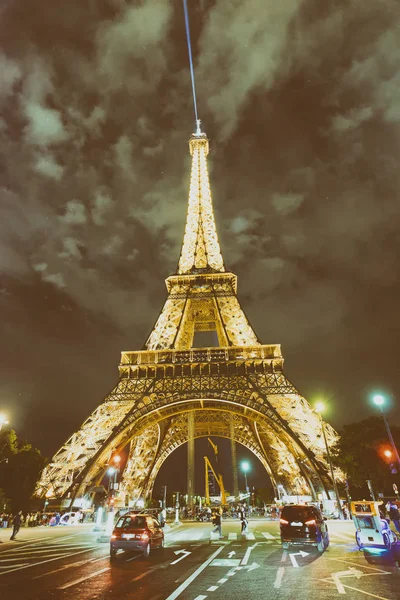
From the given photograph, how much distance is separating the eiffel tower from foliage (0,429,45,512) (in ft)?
48.5

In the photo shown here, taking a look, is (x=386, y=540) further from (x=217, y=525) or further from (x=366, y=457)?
(x=366, y=457)

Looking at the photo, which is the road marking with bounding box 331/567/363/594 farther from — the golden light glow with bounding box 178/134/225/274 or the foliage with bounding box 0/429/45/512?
the foliage with bounding box 0/429/45/512

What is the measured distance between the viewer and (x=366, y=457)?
3816 centimetres

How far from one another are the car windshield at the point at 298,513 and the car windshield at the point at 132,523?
547cm

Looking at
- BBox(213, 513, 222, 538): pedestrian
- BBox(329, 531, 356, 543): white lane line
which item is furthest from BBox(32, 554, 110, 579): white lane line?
BBox(329, 531, 356, 543): white lane line

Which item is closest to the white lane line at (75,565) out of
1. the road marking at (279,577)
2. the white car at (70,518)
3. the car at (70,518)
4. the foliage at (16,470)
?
the road marking at (279,577)

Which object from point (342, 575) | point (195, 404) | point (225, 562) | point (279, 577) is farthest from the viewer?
point (195, 404)

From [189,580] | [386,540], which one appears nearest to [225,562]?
[189,580]

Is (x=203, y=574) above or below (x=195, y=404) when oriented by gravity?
below

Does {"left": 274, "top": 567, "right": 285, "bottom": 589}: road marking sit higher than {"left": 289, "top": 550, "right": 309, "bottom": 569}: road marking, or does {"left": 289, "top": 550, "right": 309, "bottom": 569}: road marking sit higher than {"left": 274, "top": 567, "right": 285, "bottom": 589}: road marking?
{"left": 289, "top": 550, "right": 309, "bottom": 569}: road marking

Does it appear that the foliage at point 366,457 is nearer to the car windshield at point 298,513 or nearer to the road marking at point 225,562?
the car windshield at point 298,513

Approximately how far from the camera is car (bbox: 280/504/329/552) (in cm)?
1303

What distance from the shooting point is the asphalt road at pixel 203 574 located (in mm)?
7340

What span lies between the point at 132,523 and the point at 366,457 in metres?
33.3
